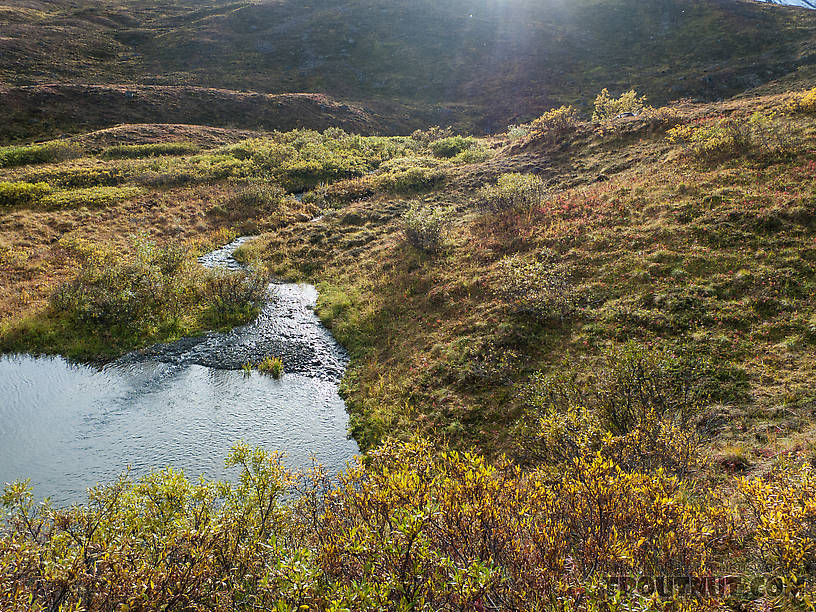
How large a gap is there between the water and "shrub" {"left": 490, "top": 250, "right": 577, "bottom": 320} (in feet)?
28.5

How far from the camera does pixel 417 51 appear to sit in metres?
86.5

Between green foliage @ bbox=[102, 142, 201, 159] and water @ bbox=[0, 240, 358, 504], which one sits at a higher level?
green foliage @ bbox=[102, 142, 201, 159]

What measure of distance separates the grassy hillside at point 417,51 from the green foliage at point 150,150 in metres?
12.5

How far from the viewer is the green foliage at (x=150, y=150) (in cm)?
4488

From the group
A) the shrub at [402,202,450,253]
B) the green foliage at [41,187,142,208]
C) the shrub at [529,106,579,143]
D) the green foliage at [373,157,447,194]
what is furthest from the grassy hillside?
the shrub at [402,202,450,253]

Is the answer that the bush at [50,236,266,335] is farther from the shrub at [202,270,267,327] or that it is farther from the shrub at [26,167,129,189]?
the shrub at [26,167,129,189]

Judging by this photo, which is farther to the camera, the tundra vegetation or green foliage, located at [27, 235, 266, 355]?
green foliage, located at [27, 235, 266, 355]

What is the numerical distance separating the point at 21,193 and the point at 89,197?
459cm

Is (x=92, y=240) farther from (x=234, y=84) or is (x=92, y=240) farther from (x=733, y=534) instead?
(x=234, y=84)

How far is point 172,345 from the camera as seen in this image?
18719 millimetres

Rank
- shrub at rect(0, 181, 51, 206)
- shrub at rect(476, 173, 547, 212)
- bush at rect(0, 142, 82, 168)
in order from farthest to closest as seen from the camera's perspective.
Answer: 1. bush at rect(0, 142, 82, 168)
2. shrub at rect(0, 181, 51, 206)
3. shrub at rect(476, 173, 547, 212)

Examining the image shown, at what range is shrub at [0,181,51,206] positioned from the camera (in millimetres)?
30922

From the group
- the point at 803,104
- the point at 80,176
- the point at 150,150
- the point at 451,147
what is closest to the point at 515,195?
the point at 803,104

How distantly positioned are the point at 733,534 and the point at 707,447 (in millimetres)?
4987
